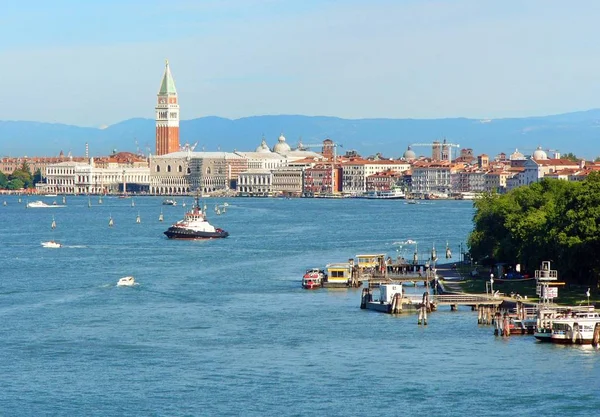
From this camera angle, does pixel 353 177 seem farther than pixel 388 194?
Yes

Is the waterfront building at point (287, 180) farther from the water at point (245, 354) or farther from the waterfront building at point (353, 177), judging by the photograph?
the water at point (245, 354)

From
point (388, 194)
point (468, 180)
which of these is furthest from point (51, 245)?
point (388, 194)

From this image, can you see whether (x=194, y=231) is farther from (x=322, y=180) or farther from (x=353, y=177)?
(x=353, y=177)

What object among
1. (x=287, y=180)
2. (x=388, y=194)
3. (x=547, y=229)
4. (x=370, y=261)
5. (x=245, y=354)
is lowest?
(x=245, y=354)

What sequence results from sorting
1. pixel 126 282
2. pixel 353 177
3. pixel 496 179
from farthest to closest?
1. pixel 353 177
2. pixel 496 179
3. pixel 126 282

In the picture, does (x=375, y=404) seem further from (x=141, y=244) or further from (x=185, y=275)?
(x=141, y=244)

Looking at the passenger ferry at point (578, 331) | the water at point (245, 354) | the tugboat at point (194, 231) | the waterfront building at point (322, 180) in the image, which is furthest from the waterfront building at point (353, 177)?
the passenger ferry at point (578, 331)

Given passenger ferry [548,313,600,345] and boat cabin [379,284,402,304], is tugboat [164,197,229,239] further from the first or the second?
passenger ferry [548,313,600,345]
